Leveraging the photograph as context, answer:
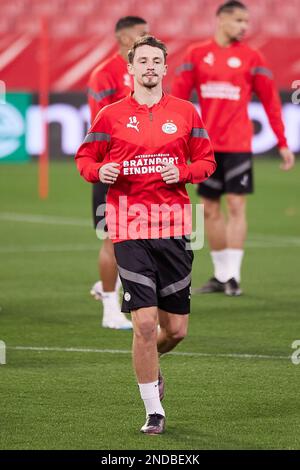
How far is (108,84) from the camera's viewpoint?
9.95 m

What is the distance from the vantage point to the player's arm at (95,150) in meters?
7.03

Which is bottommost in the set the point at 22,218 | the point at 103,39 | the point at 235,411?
the point at 235,411

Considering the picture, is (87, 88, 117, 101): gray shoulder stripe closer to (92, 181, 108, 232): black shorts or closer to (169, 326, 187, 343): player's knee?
(92, 181, 108, 232): black shorts

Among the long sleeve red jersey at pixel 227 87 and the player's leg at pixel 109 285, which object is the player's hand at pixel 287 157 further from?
the player's leg at pixel 109 285

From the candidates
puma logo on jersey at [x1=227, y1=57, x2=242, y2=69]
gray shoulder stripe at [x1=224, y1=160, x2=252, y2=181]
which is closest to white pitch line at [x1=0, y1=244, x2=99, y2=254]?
gray shoulder stripe at [x1=224, y1=160, x2=252, y2=181]

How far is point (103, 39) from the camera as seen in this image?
Answer: 24.8 m

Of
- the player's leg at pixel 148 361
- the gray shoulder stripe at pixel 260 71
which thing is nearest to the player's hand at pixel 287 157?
the gray shoulder stripe at pixel 260 71

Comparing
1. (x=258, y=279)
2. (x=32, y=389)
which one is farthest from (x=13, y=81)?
(x=32, y=389)

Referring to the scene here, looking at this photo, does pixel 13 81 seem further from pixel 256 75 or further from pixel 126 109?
pixel 126 109

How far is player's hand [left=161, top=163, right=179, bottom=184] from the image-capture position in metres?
6.88

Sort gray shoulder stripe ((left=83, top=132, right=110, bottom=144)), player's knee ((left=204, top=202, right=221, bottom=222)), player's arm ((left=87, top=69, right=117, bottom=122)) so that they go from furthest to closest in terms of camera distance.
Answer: player's knee ((left=204, top=202, right=221, bottom=222)), player's arm ((left=87, top=69, right=117, bottom=122)), gray shoulder stripe ((left=83, top=132, right=110, bottom=144))

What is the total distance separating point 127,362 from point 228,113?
4.00m

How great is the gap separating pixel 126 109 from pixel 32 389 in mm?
1820

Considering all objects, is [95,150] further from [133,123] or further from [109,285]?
[109,285]
